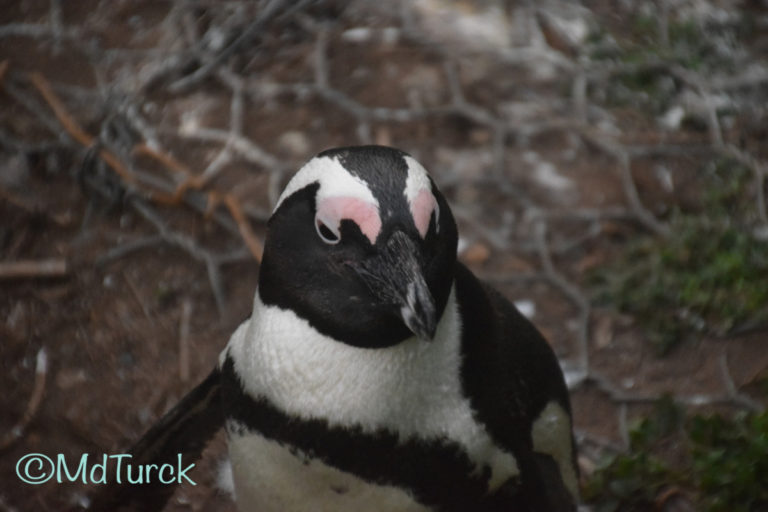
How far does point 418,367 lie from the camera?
3.42ft

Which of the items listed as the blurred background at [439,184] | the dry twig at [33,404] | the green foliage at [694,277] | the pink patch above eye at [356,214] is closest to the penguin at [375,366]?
the pink patch above eye at [356,214]

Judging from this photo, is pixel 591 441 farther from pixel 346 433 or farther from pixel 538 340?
pixel 346 433

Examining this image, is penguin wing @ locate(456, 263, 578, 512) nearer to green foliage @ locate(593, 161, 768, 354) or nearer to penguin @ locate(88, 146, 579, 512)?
penguin @ locate(88, 146, 579, 512)

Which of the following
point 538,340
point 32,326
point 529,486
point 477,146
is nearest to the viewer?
point 529,486

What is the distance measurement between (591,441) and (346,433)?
75 cm

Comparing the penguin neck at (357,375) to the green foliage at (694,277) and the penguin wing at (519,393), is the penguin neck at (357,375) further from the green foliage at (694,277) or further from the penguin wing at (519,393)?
the green foliage at (694,277)

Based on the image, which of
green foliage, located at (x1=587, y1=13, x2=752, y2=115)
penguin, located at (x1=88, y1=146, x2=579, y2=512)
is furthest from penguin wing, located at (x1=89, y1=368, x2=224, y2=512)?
green foliage, located at (x1=587, y1=13, x2=752, y2=115)

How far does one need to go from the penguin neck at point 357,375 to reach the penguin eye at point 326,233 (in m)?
0.11

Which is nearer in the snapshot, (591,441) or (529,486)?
(529,486)

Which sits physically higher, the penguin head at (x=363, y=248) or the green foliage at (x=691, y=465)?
the penguin head at (x=363, y=248)

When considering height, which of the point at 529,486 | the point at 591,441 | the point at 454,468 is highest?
the point at 454,468

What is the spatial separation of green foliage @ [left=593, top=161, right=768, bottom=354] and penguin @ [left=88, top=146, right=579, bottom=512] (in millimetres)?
743

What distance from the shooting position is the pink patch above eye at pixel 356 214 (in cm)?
93

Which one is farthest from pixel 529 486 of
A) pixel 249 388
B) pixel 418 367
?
pixel 249 388
